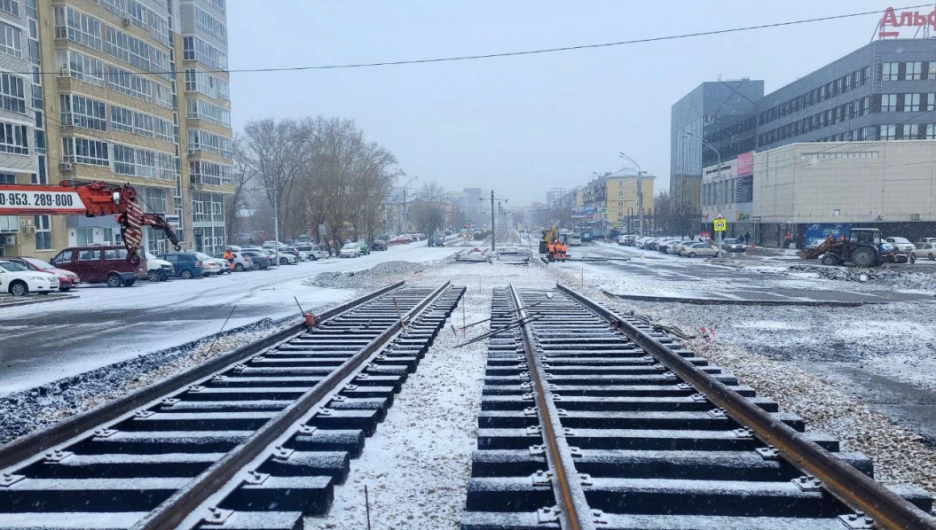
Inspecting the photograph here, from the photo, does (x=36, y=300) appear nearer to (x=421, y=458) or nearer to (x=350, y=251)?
(x=421, y=458)

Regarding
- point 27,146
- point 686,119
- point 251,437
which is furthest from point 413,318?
point 686,119

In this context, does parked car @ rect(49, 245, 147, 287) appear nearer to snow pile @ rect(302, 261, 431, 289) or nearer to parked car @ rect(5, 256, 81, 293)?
parked car @ rect(5, 256, 81, 293)

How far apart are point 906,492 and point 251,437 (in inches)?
179

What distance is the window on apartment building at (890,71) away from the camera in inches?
2483

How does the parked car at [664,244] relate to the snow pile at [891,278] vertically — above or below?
above

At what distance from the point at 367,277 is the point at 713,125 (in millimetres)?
84030

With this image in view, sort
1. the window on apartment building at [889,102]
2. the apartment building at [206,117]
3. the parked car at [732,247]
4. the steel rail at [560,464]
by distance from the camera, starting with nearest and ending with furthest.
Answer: the steel rail at [560,464]
the apartment building at [206,117]
the parked car at [732,247]
the window on apartment building at [889,102]

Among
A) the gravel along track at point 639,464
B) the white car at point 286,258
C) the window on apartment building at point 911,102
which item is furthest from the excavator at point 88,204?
the window on apartment building at point 911,102

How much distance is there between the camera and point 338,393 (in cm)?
688

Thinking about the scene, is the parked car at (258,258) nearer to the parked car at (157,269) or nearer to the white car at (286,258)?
the white car at (286,258)

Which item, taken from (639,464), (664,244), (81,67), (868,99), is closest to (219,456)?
(639,464)

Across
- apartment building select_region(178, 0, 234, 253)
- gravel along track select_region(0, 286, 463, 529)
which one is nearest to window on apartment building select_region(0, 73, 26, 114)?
apartment building select_region(178, 0, 234, 253)

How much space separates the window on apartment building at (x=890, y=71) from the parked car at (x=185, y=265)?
2490 inches

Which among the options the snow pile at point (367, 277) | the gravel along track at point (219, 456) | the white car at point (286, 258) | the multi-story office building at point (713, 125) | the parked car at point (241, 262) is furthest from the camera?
the multi-story office building at point (713, 125)
